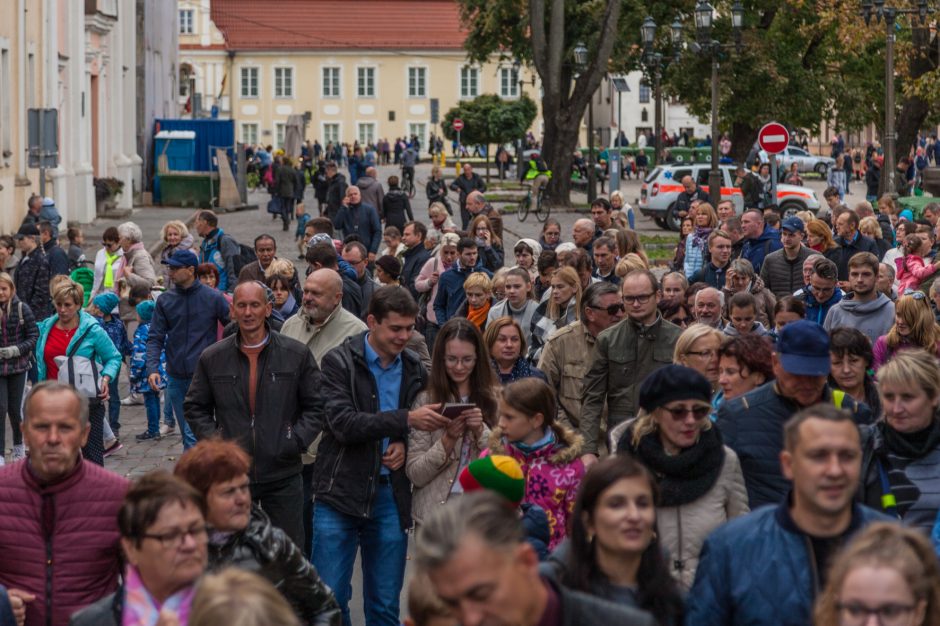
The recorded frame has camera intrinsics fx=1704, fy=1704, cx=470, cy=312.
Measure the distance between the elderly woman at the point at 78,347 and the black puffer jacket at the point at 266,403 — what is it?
3803 millimetres

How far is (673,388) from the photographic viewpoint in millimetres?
5930

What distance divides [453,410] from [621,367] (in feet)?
5.77

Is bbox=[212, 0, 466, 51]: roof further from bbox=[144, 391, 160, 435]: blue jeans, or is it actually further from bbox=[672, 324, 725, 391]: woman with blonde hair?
bbox=[672, 324, 725, 391]: woman with blonde hair

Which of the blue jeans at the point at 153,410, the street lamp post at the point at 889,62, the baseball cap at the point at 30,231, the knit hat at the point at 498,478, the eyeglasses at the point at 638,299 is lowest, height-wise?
the blue jeans at the point at 153,410

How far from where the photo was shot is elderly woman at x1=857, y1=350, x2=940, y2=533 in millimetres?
6145

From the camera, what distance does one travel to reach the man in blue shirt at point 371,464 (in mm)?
→ 7684

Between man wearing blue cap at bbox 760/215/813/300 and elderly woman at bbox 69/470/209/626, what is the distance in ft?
32.1

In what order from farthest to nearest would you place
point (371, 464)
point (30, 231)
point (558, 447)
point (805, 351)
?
point (30, 231) → point (371, 464) → point (558, 447) → point (805, 351)

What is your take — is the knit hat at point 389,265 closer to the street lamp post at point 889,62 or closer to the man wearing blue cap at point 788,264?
the man wearing blue cap at point 788,264

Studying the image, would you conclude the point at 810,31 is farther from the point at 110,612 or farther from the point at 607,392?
the point at 110,612

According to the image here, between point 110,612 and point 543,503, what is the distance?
2.01 m

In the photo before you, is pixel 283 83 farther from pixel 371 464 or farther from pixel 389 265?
pixel 371 464

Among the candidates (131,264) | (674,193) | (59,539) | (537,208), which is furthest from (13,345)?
(537,208)

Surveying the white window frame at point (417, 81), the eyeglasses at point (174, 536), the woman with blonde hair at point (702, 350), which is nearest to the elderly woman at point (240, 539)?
the eyeglasses at point (174, 536)
